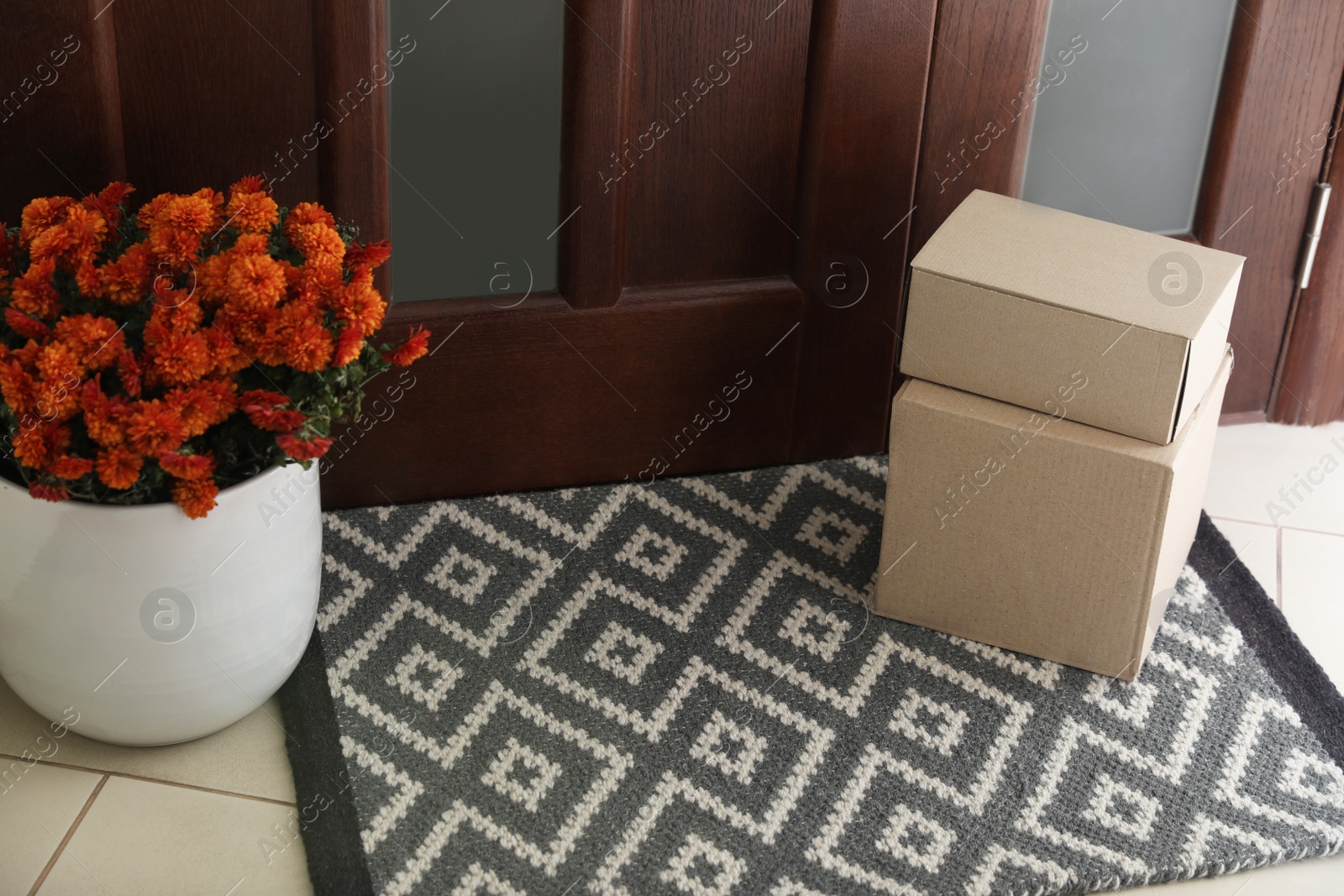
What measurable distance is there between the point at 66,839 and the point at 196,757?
0.14 m

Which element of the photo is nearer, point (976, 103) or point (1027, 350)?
point (1027, 350)

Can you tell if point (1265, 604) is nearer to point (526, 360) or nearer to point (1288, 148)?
point (1288, 148)

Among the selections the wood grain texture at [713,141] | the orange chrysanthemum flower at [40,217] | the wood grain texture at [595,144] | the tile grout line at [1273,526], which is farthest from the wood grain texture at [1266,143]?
the orange chrysanthemum flower at [40,217]

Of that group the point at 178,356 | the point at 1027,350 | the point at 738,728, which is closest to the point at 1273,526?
the point at 1027,350

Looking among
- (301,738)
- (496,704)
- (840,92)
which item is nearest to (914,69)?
(840,92)

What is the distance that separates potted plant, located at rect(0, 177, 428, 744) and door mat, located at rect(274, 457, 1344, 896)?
0.20 m

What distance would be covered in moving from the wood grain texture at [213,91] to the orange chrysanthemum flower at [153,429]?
0.41 metres

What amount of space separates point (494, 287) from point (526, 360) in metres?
0.10

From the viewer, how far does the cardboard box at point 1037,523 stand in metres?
1.30

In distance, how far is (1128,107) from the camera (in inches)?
62.9

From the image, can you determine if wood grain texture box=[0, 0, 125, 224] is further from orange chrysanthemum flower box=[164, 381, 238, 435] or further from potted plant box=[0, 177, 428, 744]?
orange chrysanthemum flower box=[164, 381, 238, 435]

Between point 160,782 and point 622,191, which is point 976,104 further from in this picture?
point 160,782

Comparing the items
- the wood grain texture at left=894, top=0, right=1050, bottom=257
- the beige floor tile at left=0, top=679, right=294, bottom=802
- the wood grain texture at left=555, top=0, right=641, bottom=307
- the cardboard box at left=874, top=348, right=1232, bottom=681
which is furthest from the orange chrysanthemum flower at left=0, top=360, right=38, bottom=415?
the wood grain texture at left=894, top=0, right=1050, bottom=257

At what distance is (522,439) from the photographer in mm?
1625
